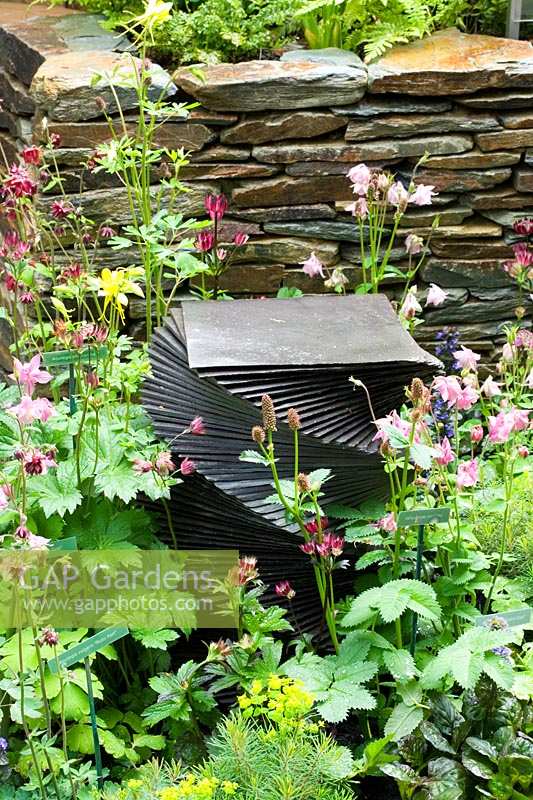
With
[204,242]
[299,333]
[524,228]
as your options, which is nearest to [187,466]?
[299,333]

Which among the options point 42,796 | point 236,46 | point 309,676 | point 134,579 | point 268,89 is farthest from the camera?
point 236,46

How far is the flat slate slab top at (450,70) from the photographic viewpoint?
3.81m

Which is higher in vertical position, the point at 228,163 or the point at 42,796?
the point at 228,163

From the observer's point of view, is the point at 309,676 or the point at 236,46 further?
the point at 236,46

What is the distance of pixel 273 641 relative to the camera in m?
2.67

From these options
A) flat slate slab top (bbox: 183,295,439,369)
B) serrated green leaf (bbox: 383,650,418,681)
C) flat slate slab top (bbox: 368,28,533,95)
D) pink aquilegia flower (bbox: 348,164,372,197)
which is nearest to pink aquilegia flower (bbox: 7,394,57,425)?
flat slate slab top (bbox: 183,295,439,369)

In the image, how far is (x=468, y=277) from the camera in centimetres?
417

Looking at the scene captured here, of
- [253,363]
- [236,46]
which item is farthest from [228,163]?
[253,363]

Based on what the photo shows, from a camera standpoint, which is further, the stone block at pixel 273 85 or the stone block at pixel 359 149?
the stone block at pixel 359 149

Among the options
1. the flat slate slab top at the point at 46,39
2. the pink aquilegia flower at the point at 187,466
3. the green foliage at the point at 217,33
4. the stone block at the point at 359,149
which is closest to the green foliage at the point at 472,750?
the pink aquilegia flower at the point at 187,466

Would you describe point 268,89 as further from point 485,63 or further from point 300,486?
point 300,486

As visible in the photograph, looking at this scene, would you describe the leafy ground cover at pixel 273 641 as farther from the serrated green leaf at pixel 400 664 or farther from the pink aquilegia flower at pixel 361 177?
the pink aquilegia flower at pixel 361 177

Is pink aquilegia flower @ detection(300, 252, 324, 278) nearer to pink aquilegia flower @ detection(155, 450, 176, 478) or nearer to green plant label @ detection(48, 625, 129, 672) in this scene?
pink aquilegia flower @ detection(155, 450, 176, 478)

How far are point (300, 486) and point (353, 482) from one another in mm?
474
